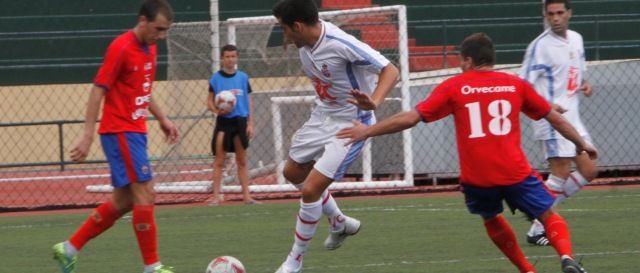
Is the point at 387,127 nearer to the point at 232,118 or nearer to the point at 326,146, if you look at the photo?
the point at 326,146

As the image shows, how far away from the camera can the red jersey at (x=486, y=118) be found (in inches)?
287

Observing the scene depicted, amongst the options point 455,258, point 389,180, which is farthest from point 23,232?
point 389,180

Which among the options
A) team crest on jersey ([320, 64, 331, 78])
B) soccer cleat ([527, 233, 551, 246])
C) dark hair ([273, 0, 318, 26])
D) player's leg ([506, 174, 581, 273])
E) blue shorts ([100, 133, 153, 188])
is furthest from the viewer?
soccer cleat ([527, 233, 551, 246])

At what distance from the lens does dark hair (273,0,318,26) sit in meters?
8.39

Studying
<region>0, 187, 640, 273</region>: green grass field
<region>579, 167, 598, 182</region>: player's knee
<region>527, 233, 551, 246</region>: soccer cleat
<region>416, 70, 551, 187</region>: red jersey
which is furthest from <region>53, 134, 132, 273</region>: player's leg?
<region>579, 167, 598, 182</region>: player's knee

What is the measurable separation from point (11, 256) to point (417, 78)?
8.78 m

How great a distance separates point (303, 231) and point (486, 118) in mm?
1691

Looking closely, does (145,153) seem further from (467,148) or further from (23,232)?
(23,232)

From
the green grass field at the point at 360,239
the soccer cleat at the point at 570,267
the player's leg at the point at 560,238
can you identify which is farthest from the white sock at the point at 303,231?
the soccer cleat at the point at 570,267

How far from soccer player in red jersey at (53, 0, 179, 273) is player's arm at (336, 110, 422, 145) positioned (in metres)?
1.53

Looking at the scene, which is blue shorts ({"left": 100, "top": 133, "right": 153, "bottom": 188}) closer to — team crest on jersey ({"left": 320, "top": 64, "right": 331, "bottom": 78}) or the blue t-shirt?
team crest on jersey ({"left": 320, "top": 64, "right": 331, "bottom": 78})

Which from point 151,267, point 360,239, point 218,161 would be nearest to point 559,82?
point 360,239

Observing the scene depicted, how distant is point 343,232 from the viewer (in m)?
9.59

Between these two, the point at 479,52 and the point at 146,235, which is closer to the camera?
the point at 479,52
